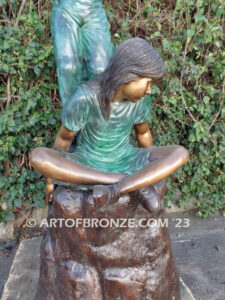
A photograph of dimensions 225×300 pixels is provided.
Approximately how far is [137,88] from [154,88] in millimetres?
1326

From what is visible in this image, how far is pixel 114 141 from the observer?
195 cm

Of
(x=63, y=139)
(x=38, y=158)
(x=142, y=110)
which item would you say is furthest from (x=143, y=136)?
(x=38, y=158)

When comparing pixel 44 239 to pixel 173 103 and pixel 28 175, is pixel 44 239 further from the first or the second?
pixel 173 103

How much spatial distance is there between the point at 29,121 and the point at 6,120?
199 mm

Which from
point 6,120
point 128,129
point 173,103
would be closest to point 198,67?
point 173,103

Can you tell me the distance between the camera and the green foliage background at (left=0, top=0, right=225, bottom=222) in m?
2.75

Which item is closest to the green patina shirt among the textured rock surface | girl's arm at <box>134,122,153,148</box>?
girl's arm at <box>134,122,153,148</box>

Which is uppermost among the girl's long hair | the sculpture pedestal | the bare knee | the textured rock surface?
the girl's long hair

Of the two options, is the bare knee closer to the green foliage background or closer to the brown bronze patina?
the brown bronze patina

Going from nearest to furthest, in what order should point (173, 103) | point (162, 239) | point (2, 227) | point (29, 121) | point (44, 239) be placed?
point (162, 239) < point (44, 239) < point (29, 121) < point (173, 103) < point (2, 227)

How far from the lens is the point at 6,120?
275cm

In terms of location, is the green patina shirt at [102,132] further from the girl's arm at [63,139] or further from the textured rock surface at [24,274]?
the textured rock surface at [24,274]

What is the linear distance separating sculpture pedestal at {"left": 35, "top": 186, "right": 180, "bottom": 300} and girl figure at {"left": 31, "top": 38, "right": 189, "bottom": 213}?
0.16m

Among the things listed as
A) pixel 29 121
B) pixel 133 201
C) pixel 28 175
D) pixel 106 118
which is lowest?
pixel 28 175
